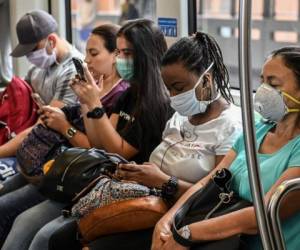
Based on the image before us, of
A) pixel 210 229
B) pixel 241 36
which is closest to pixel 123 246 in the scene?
pixel 210 229

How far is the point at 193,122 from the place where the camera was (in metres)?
2.29

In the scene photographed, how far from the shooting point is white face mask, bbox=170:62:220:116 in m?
2.19

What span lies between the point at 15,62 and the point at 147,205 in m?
2.53

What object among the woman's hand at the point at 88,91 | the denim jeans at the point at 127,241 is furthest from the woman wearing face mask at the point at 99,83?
the denim jeans at the point at 127,241

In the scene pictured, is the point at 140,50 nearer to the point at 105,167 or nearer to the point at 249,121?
the point at 105,167

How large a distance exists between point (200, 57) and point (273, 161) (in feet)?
1.85

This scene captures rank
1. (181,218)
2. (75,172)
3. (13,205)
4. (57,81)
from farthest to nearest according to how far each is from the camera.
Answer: (57,81) < (13,205) < (75,172) < (181,218)

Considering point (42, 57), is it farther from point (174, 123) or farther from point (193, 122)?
point (193, 122)

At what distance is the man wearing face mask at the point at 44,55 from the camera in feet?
10.2

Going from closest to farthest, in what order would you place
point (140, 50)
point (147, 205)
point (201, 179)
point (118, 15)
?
1. point (147, 205)
2. point (201, 179)
3. point (140, 50)
4. point (118, 15)

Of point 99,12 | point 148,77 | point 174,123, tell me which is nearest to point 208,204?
point 174,123

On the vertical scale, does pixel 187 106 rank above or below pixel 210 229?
above

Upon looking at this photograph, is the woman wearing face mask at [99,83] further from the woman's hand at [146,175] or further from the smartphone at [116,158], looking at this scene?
the woman's hand at [146,175]

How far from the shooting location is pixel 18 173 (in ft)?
9.73
